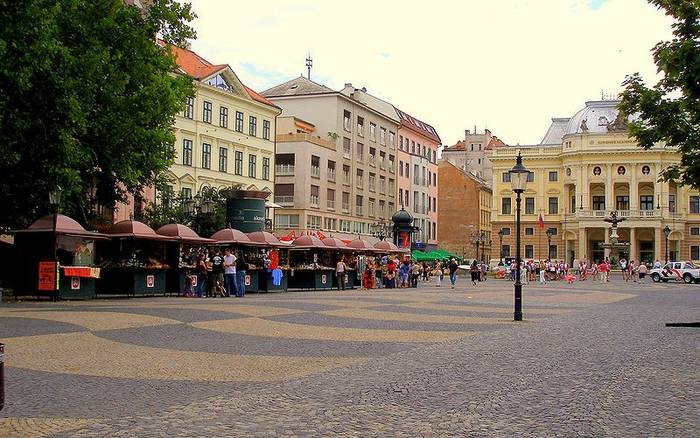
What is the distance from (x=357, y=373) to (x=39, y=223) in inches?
764

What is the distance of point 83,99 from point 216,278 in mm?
9170

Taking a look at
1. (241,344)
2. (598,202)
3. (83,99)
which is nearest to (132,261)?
(83,99)

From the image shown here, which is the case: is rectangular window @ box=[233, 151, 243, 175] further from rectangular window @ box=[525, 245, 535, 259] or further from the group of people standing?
rectangular window @ box=[525, 245, 535, 259]

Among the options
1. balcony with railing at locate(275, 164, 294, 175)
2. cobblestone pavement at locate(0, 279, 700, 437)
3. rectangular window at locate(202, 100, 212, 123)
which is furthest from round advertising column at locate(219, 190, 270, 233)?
balcony with railing at locate(275, 164, 294, 175)

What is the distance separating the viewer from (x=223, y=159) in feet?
212

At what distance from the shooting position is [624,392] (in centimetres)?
998

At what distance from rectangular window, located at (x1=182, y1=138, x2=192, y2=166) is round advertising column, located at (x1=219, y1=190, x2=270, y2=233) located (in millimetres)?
20167

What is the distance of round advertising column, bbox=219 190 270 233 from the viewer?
133 ft

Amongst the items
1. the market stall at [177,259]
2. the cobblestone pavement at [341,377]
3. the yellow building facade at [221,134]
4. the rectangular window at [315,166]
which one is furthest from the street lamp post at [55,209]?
the rectangular window at [315,166]

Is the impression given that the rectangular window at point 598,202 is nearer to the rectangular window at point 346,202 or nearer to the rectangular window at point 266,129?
the rectangular window at point 346,202

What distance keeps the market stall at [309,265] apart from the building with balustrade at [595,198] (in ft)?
199

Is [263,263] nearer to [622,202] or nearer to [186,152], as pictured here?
[186,152]

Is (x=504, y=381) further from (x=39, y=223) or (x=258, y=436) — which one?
(x=39, y=223)

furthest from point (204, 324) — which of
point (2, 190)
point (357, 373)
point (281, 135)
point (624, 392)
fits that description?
point (281, 135)
